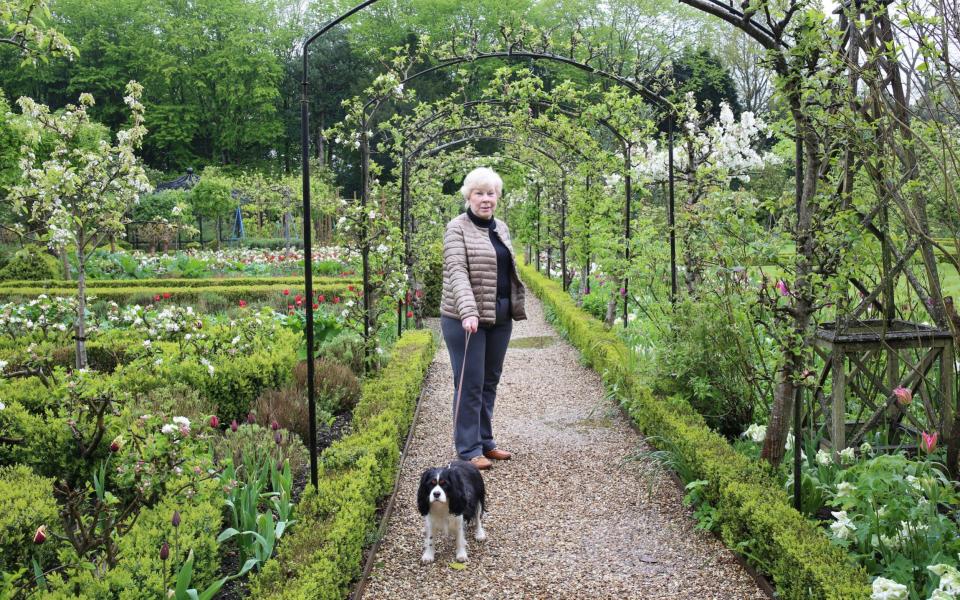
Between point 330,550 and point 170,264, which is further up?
point 170,264

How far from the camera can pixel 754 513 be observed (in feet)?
9.33

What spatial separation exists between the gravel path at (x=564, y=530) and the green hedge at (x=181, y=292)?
5.27m

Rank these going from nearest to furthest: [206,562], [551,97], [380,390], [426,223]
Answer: [206,562] < [380,390] < [551,97] < [426,223]

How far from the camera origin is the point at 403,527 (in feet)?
11.4

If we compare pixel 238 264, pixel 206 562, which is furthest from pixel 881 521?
pixel 238 264

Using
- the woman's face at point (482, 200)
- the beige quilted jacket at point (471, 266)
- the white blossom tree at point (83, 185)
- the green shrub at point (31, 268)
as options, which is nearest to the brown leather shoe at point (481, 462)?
the beige quilted jacket at point (471, 266)

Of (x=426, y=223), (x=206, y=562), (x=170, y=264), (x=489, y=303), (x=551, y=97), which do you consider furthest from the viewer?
(x=170, y=264)

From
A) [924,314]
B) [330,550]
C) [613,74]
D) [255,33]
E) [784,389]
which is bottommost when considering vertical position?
[330,550]

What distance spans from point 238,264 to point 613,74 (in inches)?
397

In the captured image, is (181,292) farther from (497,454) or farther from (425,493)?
(425,493)

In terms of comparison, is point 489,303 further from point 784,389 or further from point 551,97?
point 551,97

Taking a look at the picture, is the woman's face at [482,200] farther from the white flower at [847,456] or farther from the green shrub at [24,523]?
the green shrub at [24,523]

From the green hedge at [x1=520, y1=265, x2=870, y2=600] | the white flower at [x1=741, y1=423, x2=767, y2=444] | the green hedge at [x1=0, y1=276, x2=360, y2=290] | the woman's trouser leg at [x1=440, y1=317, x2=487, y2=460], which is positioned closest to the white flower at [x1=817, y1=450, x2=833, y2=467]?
the green hedge at [x1=520, y1=265, x2=870, y2=600]

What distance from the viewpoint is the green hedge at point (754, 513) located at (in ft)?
7.73
